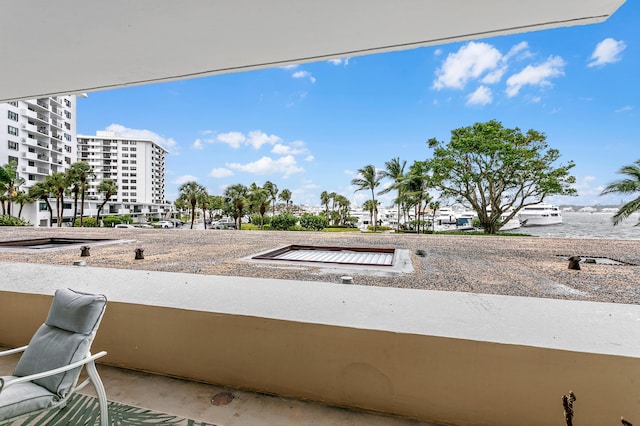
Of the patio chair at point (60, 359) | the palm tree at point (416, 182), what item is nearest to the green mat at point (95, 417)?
the patio chair at point (60, 359)

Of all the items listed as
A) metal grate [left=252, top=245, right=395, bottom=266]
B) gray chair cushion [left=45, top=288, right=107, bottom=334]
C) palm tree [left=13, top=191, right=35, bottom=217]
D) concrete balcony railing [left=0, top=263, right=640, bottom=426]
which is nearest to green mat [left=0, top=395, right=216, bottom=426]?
concrete balcony railing [left=0, top=263, right=640, bottom=426]

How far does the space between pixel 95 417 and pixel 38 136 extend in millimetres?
41863

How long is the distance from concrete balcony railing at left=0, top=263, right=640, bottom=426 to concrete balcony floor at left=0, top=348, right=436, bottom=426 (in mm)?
43

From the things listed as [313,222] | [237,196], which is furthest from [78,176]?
[313,222]

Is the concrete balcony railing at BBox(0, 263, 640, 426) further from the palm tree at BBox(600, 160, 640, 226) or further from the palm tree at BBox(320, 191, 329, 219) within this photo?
the palm tree at BBox(320, 191, 329, 219)

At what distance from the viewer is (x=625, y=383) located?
3.62ft

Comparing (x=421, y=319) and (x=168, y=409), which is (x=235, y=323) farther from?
(x=421, y=319)

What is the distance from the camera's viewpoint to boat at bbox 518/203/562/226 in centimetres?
3416

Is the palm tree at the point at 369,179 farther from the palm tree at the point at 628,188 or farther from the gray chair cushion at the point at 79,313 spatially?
the gray chair cushion at the point at 79,313

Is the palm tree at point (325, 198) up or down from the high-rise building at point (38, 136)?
down

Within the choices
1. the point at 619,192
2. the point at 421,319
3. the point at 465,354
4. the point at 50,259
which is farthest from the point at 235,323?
the point at 619,192

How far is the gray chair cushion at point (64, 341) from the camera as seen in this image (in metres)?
1.26

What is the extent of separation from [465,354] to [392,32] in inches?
66.6

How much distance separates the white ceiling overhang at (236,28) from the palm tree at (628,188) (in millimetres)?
14309
